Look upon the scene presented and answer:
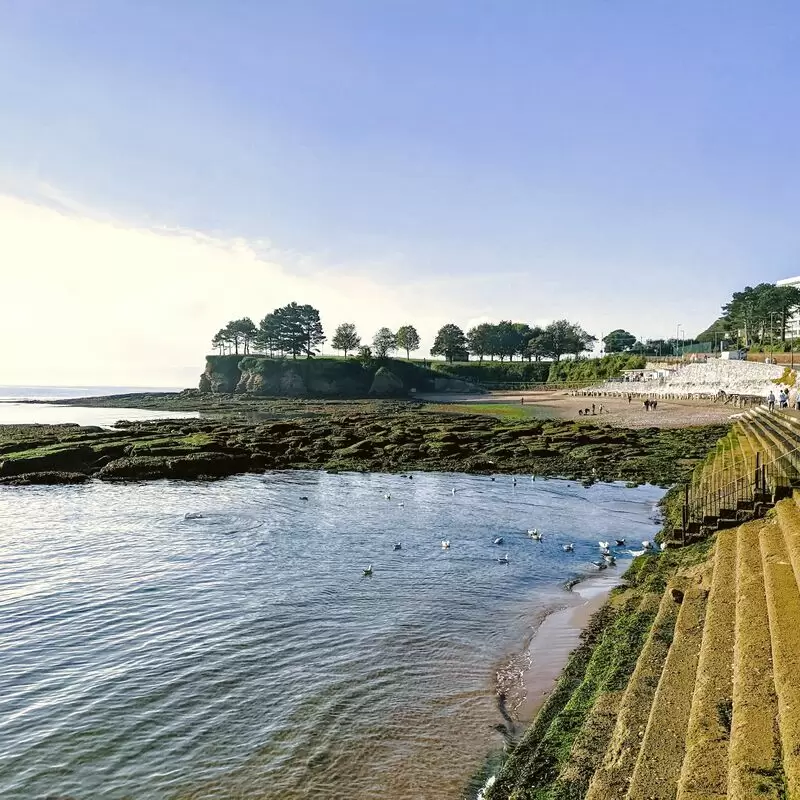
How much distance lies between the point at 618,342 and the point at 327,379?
93.9 m

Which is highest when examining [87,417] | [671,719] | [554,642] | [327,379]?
[327,379]

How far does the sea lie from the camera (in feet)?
26.4

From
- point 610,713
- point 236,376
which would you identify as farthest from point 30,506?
point 236,376

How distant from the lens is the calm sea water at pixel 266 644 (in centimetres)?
805

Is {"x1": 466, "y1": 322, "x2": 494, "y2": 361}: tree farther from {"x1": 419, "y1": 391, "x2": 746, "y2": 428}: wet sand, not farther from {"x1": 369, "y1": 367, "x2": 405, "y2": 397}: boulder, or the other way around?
{"x1": 419, "y1": 391, "x2": 746, "y2": 428}: wet sand

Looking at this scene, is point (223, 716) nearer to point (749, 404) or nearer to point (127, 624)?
point (127, 624)

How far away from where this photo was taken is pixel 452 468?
36.4m

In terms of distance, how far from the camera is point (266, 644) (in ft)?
38.8

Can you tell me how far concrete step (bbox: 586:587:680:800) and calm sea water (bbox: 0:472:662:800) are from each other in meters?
1.86

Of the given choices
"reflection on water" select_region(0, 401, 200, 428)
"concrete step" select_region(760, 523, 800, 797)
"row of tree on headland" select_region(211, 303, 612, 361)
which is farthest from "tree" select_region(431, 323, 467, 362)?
"concrete step" select_region(760, 523, 800, 797)

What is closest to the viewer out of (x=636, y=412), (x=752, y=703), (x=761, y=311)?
(x=752, y=703)

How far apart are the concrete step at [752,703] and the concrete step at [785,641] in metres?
0.11

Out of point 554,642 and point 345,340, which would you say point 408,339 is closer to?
point 345,340

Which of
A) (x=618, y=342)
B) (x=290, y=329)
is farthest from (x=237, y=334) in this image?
(x=618, y=342)
